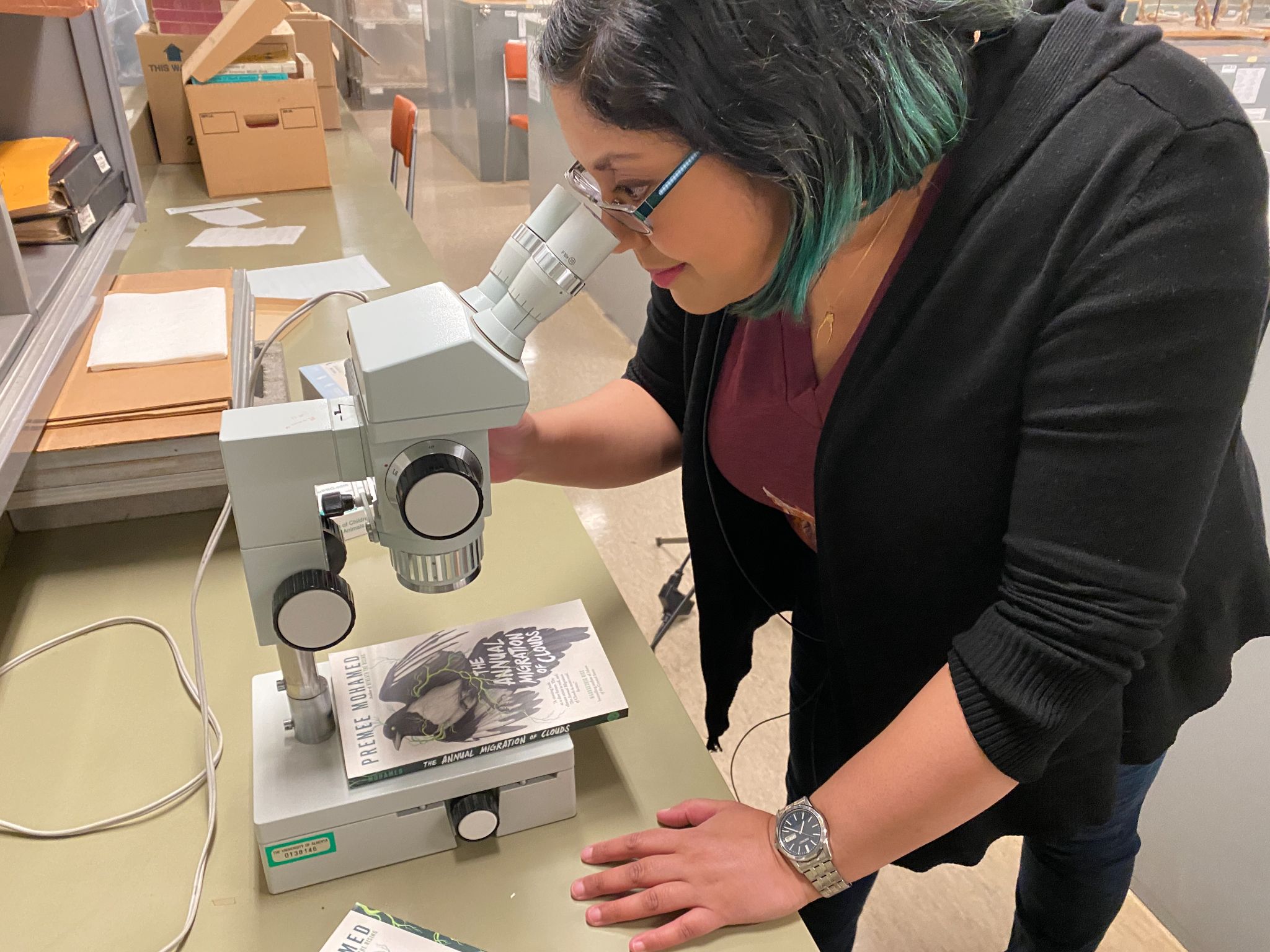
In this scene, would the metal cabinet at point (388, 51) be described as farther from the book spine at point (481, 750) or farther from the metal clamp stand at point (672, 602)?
the book spine at point (481, 750)

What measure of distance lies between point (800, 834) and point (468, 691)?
30 centimetres

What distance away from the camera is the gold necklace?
0.76 m

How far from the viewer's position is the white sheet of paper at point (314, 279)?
5.46ft

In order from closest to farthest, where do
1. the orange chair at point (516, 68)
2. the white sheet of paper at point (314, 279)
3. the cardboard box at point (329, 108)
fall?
the white sheet of paper at point (314, 279), the cardboard box at point (329, 108), the orange chair at point (516, 68)

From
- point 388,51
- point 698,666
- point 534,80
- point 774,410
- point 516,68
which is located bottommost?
point 698,666

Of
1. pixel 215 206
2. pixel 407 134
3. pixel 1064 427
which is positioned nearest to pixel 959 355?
pixel 1064 427

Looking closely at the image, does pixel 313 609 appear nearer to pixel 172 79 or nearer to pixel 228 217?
pixel 228 217

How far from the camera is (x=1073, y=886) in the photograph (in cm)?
106

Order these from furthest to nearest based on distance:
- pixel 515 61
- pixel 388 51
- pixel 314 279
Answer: pixel 388 51
pixel 515 61
pixel 314 279

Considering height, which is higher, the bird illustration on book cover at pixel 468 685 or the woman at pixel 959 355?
the woman at pixel 959 355

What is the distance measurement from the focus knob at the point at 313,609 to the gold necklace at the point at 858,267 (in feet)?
1.65

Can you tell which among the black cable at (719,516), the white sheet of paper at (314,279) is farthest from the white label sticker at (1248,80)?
the white sheet of paper at (314,279)

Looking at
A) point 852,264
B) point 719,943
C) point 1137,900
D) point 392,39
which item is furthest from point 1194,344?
point 392,39

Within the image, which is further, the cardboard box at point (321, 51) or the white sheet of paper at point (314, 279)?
the cardboard box at point (321, 51)
